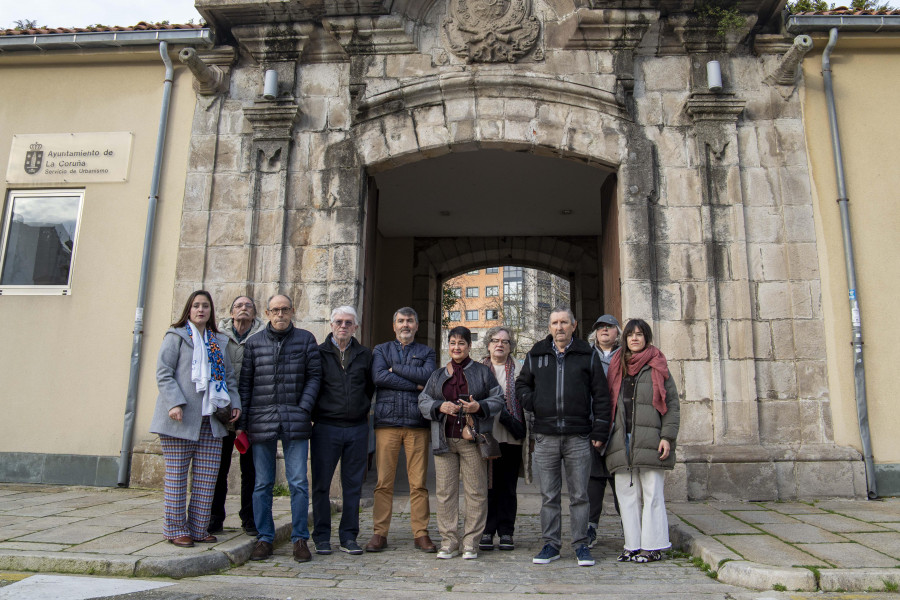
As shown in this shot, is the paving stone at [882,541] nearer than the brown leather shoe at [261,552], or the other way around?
the paving stone at [882,541]

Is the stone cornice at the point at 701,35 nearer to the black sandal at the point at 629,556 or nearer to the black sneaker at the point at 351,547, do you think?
the black sandal at the point at 629,556

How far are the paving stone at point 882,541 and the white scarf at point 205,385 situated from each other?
4.16 m

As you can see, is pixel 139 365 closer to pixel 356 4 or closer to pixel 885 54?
pixel 356 4

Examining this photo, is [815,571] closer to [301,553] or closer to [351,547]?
[351,547]

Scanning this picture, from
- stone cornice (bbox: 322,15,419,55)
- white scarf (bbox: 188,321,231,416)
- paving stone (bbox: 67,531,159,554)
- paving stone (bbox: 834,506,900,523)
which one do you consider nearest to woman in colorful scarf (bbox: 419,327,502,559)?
white scarf (bbox: 188,321,231,416)

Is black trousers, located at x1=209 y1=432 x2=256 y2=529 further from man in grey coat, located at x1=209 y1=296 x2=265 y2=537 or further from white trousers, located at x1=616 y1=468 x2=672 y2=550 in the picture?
white trousers, located at x1=616 y1=468 x2=672 y2=550

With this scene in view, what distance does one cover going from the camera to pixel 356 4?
21.6 ft

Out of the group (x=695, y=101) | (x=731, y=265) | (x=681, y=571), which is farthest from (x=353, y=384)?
(x=695, y=101)

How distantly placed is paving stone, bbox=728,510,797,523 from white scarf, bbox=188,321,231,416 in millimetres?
3852

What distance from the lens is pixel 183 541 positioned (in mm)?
4031

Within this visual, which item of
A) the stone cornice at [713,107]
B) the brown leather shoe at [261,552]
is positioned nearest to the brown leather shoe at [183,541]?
the brown leather shoe at [261,552]

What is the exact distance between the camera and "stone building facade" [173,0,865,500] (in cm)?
609

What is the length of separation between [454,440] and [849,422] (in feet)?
12.9

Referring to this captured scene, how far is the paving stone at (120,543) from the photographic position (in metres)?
3.86
